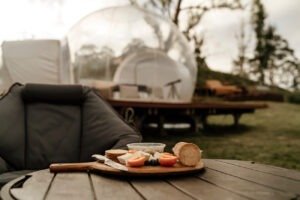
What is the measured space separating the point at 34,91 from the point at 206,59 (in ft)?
45.3

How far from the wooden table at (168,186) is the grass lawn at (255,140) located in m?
3.01

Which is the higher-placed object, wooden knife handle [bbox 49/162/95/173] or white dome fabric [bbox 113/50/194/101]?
white dome fabric [bbox 113/50/194/101]

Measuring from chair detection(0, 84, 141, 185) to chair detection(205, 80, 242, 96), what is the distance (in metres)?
12.6

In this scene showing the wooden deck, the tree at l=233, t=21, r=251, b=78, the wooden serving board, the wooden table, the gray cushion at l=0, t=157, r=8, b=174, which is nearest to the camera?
the wooden table

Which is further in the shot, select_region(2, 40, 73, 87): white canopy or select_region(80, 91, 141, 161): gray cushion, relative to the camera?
select_region(2, 40, 73, 87): white canopy

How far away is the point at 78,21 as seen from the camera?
10.1 m

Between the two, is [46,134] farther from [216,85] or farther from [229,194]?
[216,85]

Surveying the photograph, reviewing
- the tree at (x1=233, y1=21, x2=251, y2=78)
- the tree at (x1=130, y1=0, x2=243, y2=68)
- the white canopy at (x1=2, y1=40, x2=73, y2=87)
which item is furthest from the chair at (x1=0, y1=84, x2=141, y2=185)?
the tree at (x1=233, y1=21, x2=251, y2=78)

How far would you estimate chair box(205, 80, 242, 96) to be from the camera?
50.6ft

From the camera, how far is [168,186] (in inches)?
53.4

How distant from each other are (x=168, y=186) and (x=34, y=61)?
25.3 ft

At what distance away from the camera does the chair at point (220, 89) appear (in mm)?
15430

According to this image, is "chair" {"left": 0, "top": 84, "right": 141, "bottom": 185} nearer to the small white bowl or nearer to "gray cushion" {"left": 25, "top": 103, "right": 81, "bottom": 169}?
"gray cushion" {"left": 25, "top": 103, "right": 81, "bottom": 169}

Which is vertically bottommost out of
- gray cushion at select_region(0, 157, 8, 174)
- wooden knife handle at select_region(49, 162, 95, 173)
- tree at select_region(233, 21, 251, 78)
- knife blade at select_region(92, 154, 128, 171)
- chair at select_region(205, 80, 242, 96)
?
gray cushion at select_region(0, 157, 8, 174)
